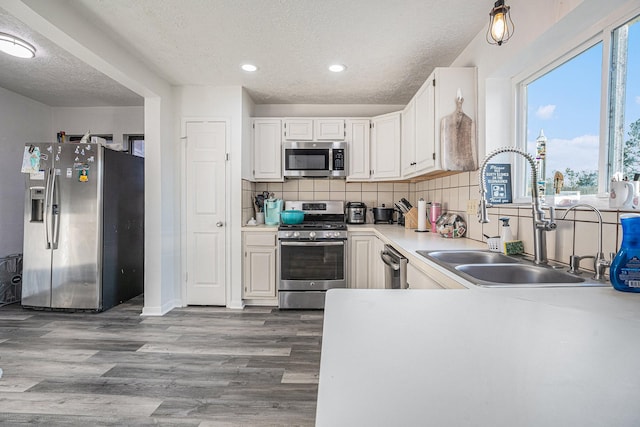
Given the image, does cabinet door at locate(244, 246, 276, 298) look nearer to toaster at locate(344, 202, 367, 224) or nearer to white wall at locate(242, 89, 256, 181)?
white wall at locate(242, 89, 256, 181)

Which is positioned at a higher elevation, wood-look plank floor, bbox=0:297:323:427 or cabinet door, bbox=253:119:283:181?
cabinet door, bbox=253:119:283:181

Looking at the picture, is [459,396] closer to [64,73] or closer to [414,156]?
[414,156]

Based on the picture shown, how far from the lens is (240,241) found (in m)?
3.22

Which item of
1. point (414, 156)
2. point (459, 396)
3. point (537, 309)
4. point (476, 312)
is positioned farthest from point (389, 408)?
point (414, 156)

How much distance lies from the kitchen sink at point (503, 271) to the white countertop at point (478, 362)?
0.25m

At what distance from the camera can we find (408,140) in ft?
9.80

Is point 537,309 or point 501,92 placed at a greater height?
point 501,92

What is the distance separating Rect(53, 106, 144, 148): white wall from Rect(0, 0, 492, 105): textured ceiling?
48cm

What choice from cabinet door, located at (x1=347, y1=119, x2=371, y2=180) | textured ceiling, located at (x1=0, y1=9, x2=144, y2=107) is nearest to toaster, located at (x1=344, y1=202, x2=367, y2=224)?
cabinet door, located at (x1=347, y1=119, x2=371, y2=180)

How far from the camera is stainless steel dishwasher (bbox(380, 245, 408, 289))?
1974mm

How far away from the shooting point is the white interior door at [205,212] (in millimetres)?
3205

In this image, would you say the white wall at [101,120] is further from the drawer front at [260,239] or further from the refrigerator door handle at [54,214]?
the drawer front at [260,239]

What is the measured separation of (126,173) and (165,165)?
2.31ft

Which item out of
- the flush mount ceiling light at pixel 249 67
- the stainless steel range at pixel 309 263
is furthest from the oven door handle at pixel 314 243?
the flush mount ceiling light at pixel 249 67
